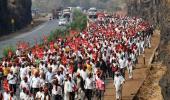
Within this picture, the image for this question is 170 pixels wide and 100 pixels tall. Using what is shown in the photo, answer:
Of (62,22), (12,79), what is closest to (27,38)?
(62,22)

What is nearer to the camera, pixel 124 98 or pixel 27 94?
pixel 27 94

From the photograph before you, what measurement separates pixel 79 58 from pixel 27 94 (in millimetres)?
7865

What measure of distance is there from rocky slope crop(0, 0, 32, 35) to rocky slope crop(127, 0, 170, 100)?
1899 cm

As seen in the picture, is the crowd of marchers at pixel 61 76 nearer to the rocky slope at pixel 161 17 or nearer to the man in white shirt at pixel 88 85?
the man in white shirt at pixel 88 85

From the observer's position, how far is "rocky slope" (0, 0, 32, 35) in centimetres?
7819

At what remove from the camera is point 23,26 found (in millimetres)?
92688

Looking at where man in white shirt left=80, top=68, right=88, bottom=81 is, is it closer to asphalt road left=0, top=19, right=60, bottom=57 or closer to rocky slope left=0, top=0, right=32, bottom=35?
asphalt road left=0, top=19, right=60, bottom=57

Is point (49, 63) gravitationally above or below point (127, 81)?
above

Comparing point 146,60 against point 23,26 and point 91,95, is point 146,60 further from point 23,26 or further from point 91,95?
point 23,26

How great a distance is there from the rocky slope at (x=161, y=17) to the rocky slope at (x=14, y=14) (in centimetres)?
1899

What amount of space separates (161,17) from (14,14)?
53.4m

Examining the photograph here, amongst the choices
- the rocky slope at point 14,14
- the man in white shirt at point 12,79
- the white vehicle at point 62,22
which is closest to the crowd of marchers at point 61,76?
the man in white shirt at point 12,79

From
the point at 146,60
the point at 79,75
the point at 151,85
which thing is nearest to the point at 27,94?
the point at 79,75

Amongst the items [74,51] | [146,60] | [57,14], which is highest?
[74,51]
